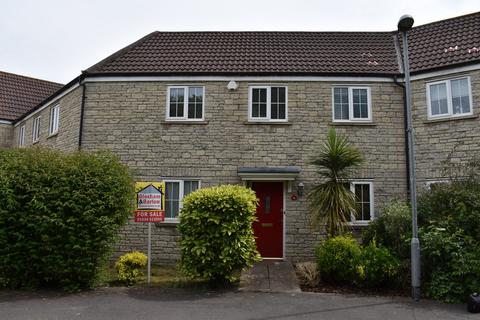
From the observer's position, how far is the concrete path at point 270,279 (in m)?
8.27

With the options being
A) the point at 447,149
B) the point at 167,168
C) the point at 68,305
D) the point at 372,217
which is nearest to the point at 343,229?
the point at 372,217

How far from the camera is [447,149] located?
36.3 feet

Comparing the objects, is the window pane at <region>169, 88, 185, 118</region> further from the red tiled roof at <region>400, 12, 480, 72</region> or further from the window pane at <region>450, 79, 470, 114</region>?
the window pane at <region>450, 79, 470, 114</region>

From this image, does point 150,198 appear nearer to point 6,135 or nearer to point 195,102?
point 195,102

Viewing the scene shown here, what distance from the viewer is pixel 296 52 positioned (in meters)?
13.5

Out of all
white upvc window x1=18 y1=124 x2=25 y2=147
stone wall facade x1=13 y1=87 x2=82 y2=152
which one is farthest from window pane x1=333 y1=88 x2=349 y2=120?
white upvc window x1=18 y1=124 x2=25 y2=147

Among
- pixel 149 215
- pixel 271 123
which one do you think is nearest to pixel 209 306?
pixel 149 215

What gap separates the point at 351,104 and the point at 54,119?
10692mm

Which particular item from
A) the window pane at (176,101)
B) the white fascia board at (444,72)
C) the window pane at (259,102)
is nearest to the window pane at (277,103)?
the window pane at (259,102)

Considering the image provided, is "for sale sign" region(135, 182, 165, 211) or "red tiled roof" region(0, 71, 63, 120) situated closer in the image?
"for sale sign" region(135, 182, 165, 211)

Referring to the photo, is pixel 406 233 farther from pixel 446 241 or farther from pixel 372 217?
pixel 372 217

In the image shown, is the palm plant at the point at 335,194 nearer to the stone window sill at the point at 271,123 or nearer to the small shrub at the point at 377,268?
the small shrub at the point at 377,268

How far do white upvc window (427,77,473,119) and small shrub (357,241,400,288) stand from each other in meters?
5.22

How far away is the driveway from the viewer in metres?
6.54
